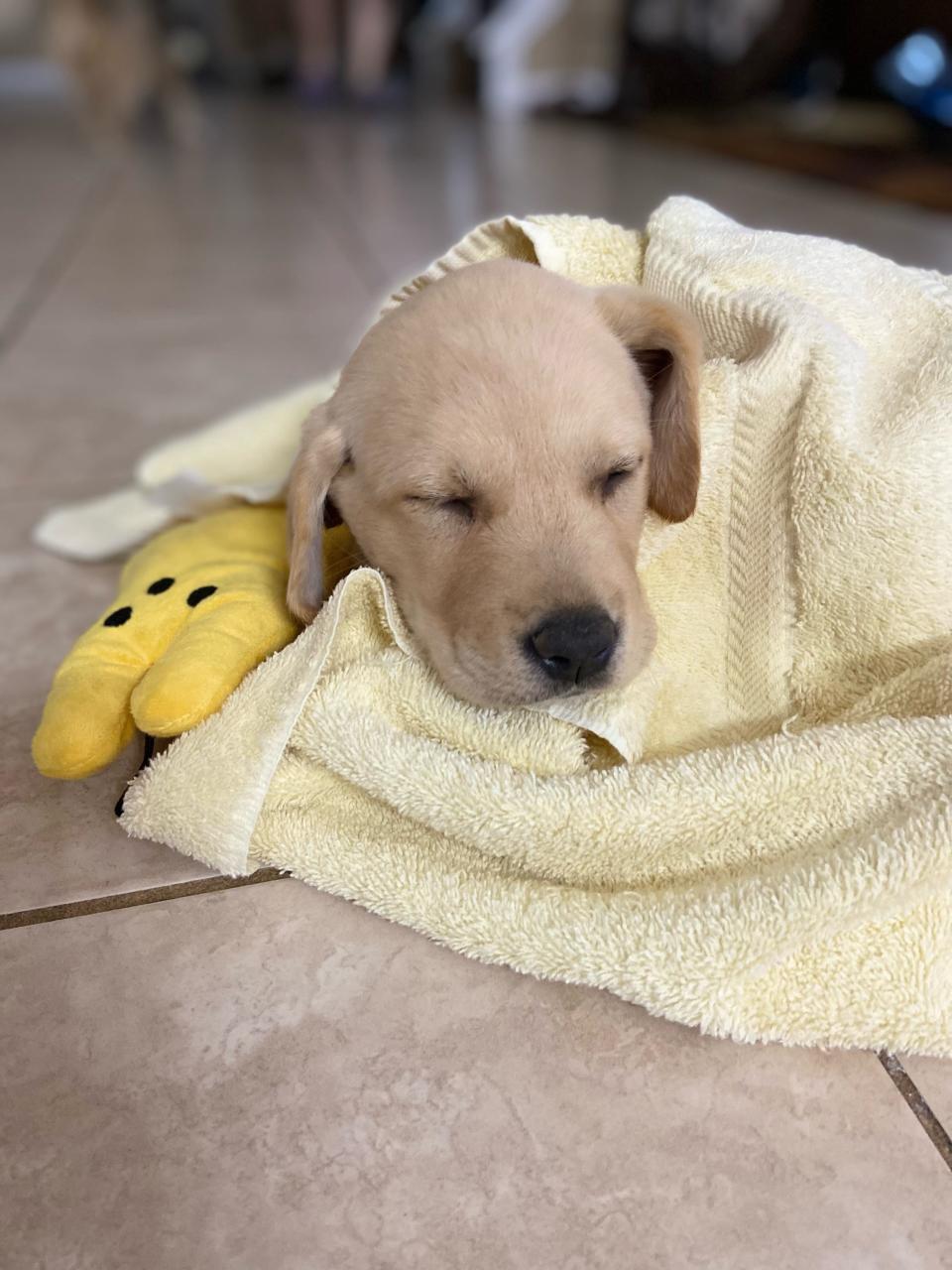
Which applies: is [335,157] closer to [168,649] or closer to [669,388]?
[669,388]

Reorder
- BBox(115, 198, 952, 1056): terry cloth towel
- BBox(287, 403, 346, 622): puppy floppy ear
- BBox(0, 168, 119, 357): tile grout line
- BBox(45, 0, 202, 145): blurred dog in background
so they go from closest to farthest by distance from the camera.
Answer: BBox(115, 198, 952, 1056): terry cloth towel → BBox(287, 403, 346, 622): puppy floppy ear → BBox(0, 168, 119, 357): tile grout line → BBox(45, 0, 202, 145): blurred dog in background

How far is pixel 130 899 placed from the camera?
1.12 metres

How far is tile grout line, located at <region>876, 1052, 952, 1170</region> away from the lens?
2.83 ft

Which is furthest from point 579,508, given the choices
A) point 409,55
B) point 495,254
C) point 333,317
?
point 409,55

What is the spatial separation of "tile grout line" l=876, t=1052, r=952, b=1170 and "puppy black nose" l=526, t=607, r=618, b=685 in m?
0.43

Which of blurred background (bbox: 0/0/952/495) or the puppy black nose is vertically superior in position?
the puppy black nose

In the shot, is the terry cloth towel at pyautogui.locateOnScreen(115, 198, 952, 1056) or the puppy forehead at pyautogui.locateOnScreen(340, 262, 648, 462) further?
the puppy forehead at pyautogui.locateOnScreen(340, 262, 648, 462)

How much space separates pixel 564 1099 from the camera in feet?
2.96

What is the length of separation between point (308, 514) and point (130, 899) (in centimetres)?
48

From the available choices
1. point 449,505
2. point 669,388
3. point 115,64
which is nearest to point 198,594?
point 449,505

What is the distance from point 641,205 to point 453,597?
150 inches

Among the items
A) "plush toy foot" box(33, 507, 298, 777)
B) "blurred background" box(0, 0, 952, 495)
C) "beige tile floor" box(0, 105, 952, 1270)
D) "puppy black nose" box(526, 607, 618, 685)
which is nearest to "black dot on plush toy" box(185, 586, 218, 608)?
"plush toy foot" box(33, 507, 298, 777)

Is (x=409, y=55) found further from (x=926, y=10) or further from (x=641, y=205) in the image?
(x=641, y=205)

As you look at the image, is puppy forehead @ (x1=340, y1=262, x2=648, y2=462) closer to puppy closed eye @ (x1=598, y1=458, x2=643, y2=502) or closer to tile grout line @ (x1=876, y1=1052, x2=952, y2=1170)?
puppy closed eye @ (x1=598, y1=458, x2=643, y2=502)
